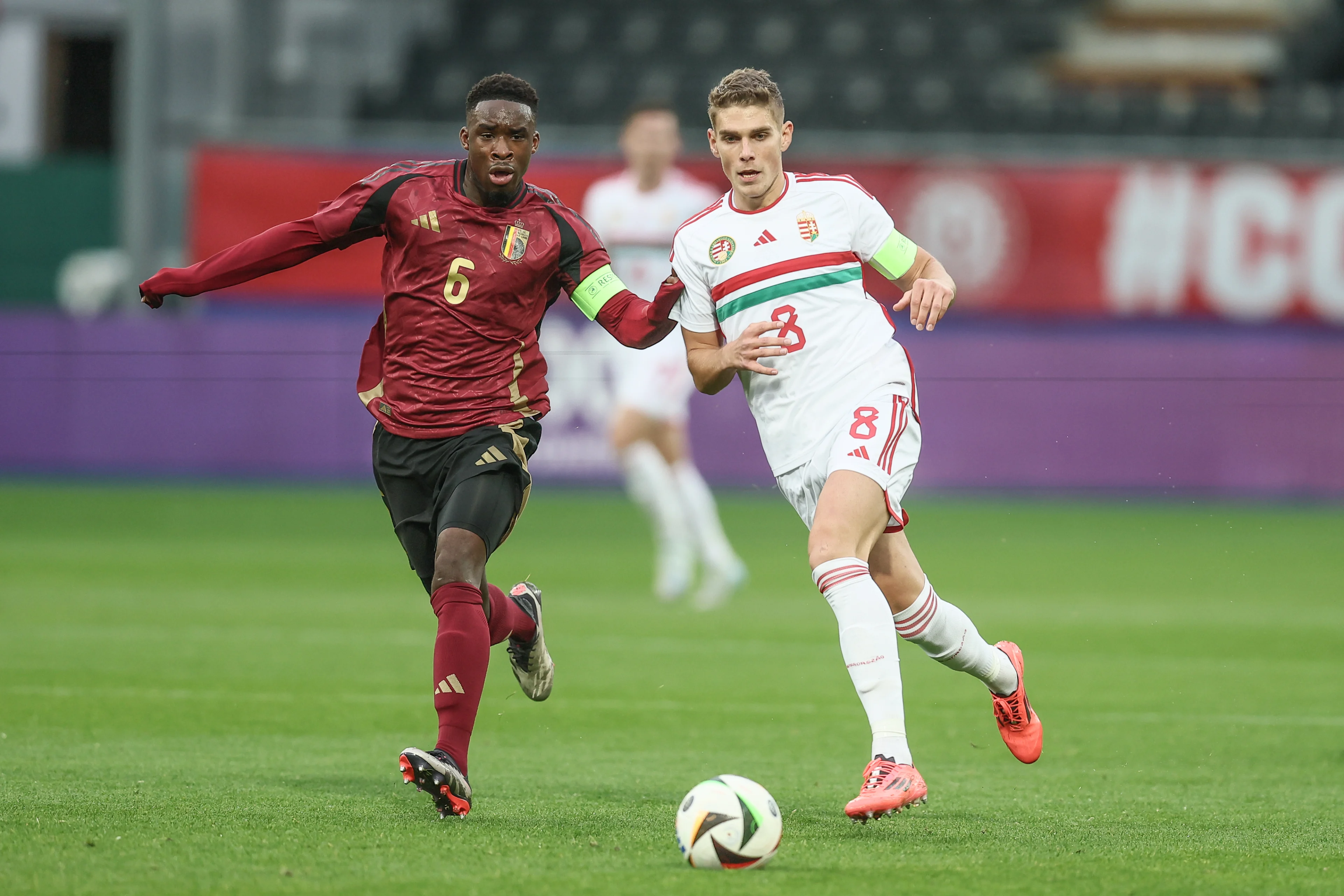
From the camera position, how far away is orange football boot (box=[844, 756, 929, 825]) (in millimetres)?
→ 4680

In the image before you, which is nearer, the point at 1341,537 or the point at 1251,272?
the point at 1341,537

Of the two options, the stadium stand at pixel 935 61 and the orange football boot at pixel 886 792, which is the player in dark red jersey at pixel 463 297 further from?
the stadium stand at pixel 935 61

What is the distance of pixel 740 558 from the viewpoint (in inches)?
508

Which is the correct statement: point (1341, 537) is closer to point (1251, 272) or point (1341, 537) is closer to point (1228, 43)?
point (1251, 272)

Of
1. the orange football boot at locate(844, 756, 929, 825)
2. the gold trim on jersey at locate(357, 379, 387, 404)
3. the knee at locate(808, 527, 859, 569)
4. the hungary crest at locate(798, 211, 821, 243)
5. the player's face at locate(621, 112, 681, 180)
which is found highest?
the player's face at locate(621, 112, 681, 180)

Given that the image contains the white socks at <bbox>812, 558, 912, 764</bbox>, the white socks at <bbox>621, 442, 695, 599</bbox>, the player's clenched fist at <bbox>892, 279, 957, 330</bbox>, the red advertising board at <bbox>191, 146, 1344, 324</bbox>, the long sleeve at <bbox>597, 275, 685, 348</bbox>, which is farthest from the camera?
the red advertising board at <bbox>191, 146, 1344, 324</bbox>

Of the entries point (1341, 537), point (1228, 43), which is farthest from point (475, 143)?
point (1228, 43)

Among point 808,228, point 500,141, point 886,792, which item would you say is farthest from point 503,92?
point 886,792

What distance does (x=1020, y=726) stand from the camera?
5.59 m

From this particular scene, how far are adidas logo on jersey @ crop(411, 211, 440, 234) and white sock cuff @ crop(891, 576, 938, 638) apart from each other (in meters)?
1.86

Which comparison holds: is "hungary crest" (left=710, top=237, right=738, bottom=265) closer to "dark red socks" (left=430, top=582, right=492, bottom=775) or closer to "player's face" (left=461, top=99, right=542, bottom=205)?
"player's face" (left=461, top=99, right=542, bottom=205)

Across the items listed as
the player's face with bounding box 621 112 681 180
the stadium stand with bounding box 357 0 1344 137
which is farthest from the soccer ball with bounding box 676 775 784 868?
the stadium stand with bounding box 357 0 1344 137

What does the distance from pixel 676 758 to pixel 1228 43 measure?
20178 millimetres

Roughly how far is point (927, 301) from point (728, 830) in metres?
1.70
